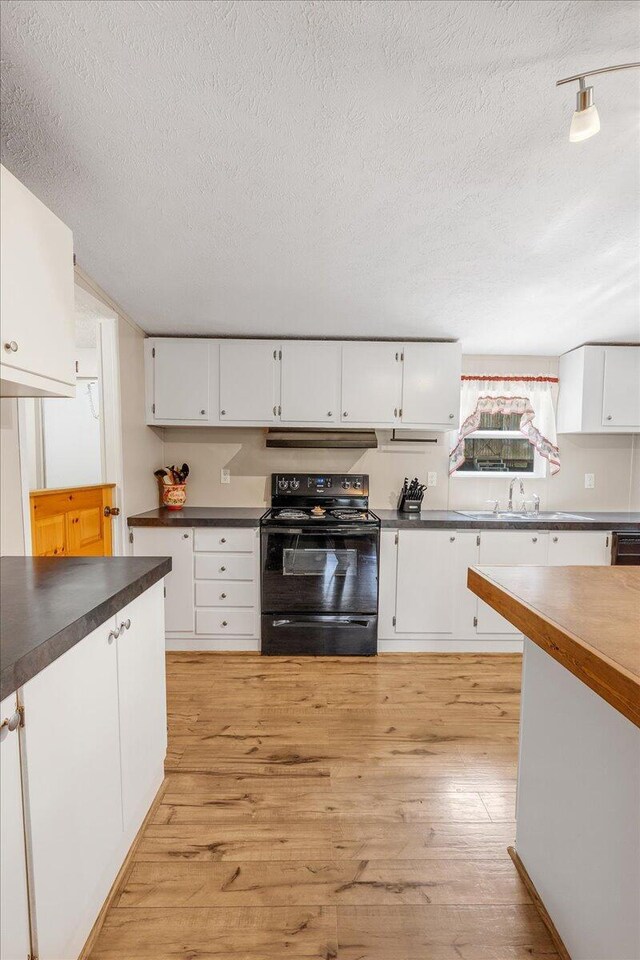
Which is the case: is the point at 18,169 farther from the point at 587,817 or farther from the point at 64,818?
the point at 587,817

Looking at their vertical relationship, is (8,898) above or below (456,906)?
above

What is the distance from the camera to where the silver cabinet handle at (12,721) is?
83cm

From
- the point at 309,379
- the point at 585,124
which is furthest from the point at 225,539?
the point at 585,124

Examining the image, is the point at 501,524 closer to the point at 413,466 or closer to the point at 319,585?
the point at 413,466

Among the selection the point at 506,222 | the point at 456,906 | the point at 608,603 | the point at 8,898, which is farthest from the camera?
the point at 506,222

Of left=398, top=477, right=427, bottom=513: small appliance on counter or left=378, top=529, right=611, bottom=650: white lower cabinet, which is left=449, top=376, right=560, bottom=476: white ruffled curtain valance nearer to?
A: left=398, top=477, right=427, bottom=513: small appliance on counter

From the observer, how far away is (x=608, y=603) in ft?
3.71

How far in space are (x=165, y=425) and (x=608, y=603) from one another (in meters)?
2.95

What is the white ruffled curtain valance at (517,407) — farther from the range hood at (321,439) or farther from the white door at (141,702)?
the white door at (141,702)

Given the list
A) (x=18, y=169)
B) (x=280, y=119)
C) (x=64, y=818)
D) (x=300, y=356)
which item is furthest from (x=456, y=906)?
(x=300, y=356)

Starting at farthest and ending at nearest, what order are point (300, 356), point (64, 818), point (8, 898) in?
point (300, 356) < point (64, 818) < point (8, 898)

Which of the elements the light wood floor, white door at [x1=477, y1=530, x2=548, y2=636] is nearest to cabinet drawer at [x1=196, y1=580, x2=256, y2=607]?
the light wood floor

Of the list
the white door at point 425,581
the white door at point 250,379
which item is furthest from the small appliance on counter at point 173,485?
the white door at point 425,581

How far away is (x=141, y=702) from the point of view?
150 centimetres
